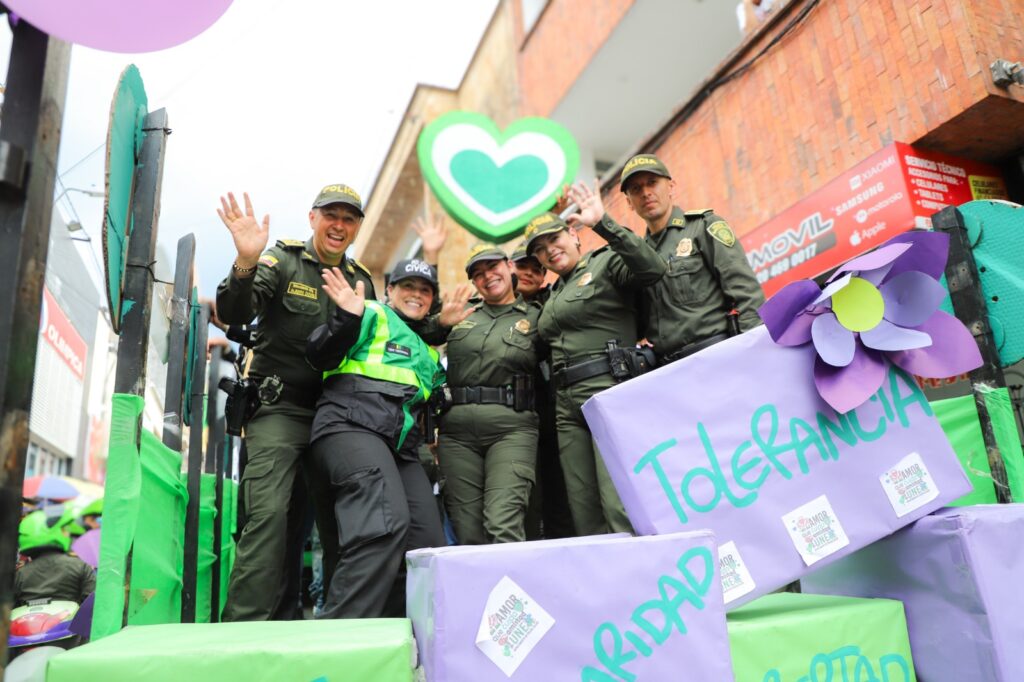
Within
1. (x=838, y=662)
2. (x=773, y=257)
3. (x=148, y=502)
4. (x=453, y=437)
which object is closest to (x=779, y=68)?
(x=773, y=257)

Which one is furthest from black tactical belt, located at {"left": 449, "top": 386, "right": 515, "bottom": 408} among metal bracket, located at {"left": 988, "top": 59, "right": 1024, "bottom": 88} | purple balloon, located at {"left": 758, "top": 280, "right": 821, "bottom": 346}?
metal bracket, located at {"left": 988, "top": 59, "right": 1024, "bottom": 88}

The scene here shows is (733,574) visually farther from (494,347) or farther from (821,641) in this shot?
(494,347)

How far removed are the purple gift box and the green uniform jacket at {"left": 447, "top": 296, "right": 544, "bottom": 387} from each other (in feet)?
5.82

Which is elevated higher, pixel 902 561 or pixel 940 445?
pixel 940 445

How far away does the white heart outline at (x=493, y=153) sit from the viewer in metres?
6.39

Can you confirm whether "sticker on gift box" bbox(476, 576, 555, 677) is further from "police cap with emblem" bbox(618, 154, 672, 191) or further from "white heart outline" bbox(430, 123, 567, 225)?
"white heart outline" bbox(430, 123, 567, 225)

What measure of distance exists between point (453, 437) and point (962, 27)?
4.02 metres

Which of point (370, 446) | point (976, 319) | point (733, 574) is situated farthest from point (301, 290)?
point (976, 319)

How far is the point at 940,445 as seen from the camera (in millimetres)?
2162

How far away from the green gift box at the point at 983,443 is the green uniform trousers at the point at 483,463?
1695mm

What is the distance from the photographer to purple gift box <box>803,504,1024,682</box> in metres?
1.88

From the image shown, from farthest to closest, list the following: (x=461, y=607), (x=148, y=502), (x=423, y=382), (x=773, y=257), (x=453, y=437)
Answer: (x=773, y=257) < (x=453, y=437) < (x=423, y=382) < (x=148, y=502) < (x=461, y=607)

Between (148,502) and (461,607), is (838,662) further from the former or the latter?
(148,502)

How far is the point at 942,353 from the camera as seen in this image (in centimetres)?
224
